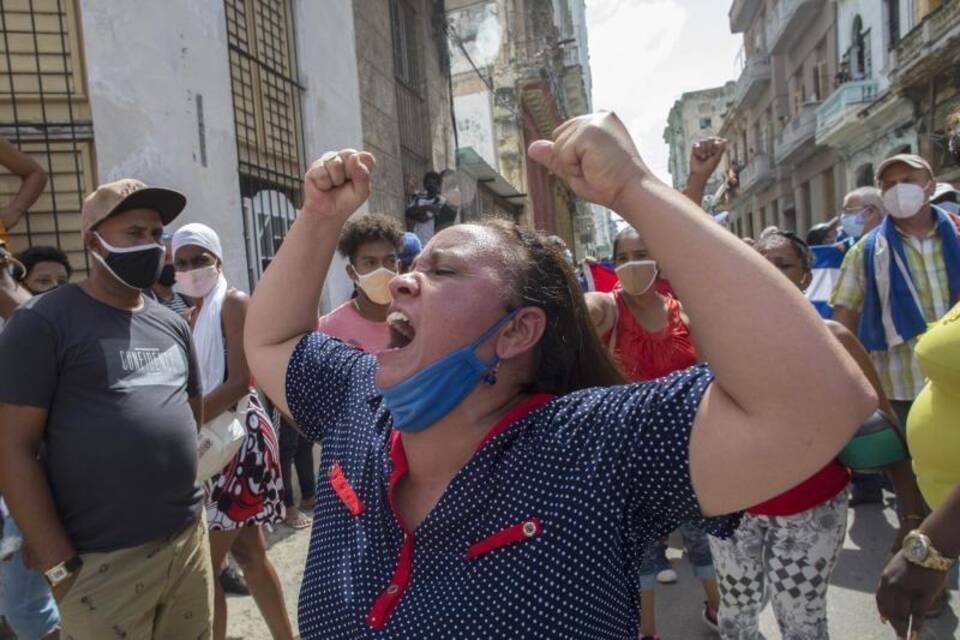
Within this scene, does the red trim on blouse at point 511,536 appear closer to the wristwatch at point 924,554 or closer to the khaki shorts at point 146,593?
the wristwatch at point 924,554

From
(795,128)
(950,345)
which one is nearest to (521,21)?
(795,128)

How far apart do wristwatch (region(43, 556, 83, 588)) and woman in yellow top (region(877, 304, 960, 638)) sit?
2329 millimetres

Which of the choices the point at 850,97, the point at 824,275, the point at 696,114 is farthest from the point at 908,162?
the point at 696,114

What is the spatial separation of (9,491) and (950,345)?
2.77m

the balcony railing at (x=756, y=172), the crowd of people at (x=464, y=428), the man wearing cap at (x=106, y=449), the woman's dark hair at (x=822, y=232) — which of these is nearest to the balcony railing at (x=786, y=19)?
the balcony railing at (x=756, y=172)

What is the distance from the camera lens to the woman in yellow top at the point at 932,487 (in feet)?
5.57

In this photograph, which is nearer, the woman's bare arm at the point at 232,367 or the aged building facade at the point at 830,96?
the woman's bare arm at the point at 232,367

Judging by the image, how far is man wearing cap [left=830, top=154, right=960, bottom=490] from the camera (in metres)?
3.46

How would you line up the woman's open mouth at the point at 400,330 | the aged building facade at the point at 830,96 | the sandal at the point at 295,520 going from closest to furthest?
the woman's open mouth at the point at 400,330 < the sandal at the point at 295,520 < the aged building facade at the point at 830,96

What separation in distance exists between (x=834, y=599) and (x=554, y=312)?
3.08 m

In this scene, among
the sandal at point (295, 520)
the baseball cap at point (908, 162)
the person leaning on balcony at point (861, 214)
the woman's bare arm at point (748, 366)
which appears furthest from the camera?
the person leaning on balcony at point (861, 214)

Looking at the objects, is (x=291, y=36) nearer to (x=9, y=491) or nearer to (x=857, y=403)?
(x=9, y=491)

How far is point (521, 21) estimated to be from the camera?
23344mm

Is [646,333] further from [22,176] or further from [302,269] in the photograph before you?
[22,176]
